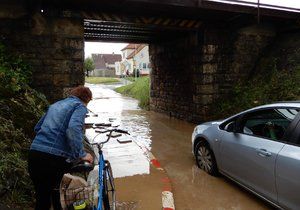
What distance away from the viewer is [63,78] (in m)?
8.82

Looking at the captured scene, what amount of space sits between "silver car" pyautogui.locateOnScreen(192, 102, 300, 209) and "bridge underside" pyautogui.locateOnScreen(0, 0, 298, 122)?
5.08m

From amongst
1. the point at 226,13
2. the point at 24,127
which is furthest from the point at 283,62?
the point at 24,127

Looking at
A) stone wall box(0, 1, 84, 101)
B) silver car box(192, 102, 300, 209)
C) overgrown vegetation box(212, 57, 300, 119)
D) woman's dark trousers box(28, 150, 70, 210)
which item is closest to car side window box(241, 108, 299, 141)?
silver car box(192, 102, 300, 209)

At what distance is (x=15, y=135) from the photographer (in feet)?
15.4

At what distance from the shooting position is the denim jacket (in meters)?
3.01

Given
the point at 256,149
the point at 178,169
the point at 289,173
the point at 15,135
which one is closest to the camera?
the point at 289,173

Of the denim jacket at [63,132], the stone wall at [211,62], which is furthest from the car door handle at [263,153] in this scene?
the stone wall at [211,62]

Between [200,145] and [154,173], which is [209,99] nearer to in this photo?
[200,145]

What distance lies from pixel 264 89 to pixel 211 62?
216 cm

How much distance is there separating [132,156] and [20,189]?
340 cm

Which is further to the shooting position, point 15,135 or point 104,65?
point 104,65

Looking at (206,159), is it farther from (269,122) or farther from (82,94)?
(82,94)

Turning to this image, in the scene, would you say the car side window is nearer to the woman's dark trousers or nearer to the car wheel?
the car wheel

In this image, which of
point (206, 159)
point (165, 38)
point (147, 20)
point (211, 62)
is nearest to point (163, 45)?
point (165, 38)
